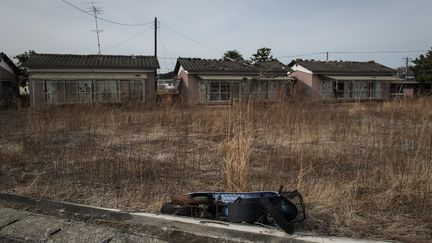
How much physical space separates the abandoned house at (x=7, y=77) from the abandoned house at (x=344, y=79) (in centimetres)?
2475

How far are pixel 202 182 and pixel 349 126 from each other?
20.4 ft

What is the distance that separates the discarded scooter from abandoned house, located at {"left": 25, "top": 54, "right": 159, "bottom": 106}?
67.2 ft

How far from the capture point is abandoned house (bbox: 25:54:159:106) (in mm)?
23703

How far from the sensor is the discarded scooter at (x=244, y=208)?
2.93 metres

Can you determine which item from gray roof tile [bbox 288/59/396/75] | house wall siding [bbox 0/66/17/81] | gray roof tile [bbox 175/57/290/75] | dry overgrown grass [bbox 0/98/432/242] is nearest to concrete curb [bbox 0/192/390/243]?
dry overgrown grass [bbox 0/98/432/242]

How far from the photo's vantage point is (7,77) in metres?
28.1

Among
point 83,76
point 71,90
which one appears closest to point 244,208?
point 83,76

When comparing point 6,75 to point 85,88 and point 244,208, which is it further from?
point 244,208

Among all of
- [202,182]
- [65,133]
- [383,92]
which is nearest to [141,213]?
[202,182]

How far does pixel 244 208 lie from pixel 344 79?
3022 centimetres

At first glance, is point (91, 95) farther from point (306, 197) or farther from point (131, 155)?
point (306, 197)

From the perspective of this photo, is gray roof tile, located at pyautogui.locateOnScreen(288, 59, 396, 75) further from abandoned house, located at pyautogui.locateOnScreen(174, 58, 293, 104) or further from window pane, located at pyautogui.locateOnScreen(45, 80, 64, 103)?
window pane, located at pyautogui.locateOnScreen(45, 80, 64, 103)

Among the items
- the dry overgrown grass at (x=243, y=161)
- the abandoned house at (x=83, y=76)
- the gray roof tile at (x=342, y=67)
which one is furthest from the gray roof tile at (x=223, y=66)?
the dry overgrown grass at (x=243, y=161)

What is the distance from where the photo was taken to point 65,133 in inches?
357
